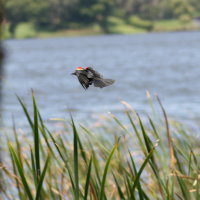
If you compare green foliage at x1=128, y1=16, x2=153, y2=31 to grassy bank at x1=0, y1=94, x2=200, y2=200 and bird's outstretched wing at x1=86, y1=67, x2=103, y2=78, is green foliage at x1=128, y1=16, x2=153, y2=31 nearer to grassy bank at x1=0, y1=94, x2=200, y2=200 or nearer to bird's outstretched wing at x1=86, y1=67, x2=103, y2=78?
grassy bank at x1=0, y1=94, x2=200, y2=200

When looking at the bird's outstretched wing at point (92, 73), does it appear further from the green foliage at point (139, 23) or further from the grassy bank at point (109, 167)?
the green foliage at point (139, 23)

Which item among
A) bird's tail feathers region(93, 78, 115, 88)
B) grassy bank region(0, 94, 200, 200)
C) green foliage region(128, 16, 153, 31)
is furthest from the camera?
green foliage region(128, 16, 153, 31)

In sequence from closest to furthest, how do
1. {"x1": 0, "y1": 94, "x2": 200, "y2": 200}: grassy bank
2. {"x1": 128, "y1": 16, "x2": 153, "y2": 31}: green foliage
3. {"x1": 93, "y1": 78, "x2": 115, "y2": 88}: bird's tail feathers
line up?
{"x1": 93, "y1": 78, "x2": 115, "y2": 88}: bird's tail feathers, {"x1": 0, "y1": 94, "x2": 200, "y2": 200}: grassy bank, {"x1": 128, "y1": 16, "x2": 153, "y2": 31}: green foliage

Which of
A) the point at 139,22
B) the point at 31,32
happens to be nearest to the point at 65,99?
the point at 139,22

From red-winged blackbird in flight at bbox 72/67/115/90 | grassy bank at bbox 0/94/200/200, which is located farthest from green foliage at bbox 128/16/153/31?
red-winged blackbird in flight at bbox 72/67/115/90

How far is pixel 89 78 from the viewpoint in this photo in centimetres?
149

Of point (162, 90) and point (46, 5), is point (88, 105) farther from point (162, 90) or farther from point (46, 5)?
point (46, 5)

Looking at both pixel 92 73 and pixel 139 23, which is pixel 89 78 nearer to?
pixel 92 73

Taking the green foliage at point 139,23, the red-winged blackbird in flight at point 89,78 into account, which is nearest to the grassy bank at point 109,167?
the red-winged blackbird in flight at point 89,78

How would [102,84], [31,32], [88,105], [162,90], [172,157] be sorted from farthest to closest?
1. [31,32]
2. [162,90]
3. [88,105]
4. [172,157]
5. [102,84]

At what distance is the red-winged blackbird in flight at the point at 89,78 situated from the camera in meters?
1.45

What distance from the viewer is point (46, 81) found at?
2367cm

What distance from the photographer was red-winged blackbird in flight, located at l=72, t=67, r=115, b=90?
1.45 m

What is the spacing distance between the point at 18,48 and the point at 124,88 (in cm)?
4517
